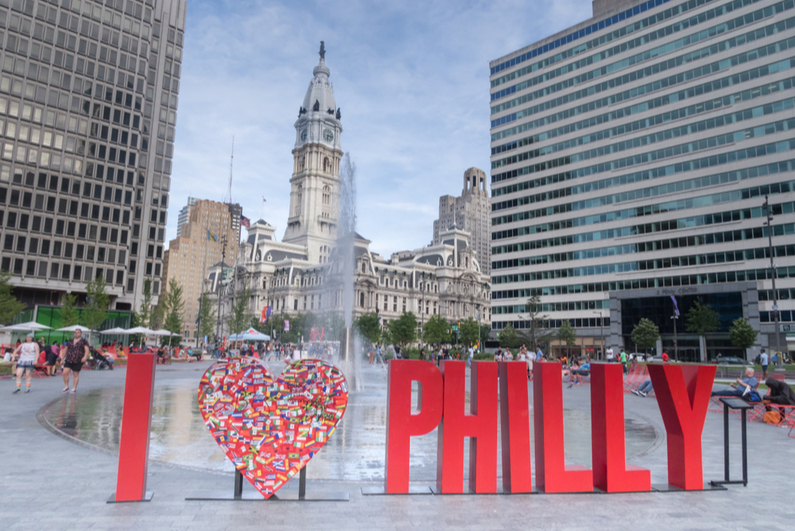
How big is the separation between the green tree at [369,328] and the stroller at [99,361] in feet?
177

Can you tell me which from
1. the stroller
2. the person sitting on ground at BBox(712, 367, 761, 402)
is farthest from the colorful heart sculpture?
the stroller

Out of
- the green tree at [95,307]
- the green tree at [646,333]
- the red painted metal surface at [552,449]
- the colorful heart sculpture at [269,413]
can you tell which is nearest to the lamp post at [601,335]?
the green tree at [646,333]

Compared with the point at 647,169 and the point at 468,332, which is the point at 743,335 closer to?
the point at 647,169

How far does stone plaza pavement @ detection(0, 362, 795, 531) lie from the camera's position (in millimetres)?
6164

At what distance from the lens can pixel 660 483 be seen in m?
8.41

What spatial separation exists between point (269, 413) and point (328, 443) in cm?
449

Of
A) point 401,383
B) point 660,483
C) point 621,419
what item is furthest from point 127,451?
point 660,483

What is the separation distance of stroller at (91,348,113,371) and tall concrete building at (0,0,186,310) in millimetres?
33521

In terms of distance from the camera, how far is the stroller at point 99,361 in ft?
111

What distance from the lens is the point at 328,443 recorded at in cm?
1144

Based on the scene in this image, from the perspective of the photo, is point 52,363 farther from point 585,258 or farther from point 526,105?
point 526,105

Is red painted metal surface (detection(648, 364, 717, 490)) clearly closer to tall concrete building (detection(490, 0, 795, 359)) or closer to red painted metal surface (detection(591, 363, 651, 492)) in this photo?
red painted metal surface (detection(591, 363, 651, 492))

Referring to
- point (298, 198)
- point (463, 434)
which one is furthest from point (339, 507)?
point (298, 198)

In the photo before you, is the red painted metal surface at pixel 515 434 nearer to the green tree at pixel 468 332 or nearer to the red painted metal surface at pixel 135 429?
the red painted metal surface at pixel 135 429
